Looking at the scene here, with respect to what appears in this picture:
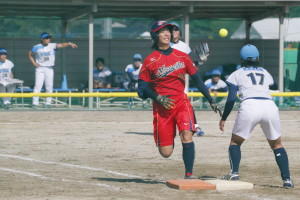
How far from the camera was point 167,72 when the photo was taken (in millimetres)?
9359

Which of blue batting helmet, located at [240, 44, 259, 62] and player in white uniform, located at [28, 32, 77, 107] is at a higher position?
blue batting helmet, located at [240, 44, 259, 62]

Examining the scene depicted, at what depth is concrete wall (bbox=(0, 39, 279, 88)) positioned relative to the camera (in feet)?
85.3

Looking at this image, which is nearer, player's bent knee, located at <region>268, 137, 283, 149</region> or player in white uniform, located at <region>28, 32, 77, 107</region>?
player's bent knee, located at <region>268, 137, 283, 149</region>

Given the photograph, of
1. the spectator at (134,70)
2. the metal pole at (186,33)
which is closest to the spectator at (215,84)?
the metal pole at (186,33)

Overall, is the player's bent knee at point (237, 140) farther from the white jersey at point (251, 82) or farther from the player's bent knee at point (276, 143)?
the white jersey at point (251, 82)

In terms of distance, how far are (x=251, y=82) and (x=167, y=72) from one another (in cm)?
94

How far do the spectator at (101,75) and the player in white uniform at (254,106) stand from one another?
15.4m

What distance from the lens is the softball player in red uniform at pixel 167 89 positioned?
9.34 metres

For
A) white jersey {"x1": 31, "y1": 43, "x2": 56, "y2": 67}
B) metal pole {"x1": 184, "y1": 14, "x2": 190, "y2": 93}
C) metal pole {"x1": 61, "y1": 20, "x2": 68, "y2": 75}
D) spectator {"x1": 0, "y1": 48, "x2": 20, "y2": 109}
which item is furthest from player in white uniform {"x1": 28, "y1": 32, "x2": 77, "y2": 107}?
metal pole {"x1": 184, "y1": 14, "x2": 190, "y2": 93}

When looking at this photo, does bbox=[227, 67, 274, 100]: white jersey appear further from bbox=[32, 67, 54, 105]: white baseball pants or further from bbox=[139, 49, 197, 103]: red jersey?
bbox=[32, 67, 54, 105]: white baseball pants

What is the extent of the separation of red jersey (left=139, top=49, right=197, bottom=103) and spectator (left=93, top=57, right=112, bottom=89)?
15.1m

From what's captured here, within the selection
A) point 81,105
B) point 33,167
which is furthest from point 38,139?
point 81,105

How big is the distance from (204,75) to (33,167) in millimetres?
16217

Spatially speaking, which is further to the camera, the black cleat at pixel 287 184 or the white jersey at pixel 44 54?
the white jersey at pixel 44 54
